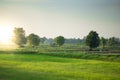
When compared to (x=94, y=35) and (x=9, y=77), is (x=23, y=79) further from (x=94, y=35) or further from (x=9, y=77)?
(x=94, y=35)

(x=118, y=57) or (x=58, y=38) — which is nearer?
(x=118, y=57)

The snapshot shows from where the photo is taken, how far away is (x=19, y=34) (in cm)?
19175

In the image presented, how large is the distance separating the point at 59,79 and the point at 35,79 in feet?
10.6

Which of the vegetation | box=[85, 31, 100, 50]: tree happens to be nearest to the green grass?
the vegetation

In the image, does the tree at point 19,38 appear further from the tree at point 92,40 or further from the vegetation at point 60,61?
the tree at point 92,40

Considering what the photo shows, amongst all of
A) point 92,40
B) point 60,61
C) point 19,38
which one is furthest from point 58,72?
point 19,38

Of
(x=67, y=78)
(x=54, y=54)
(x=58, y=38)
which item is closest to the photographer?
(x=67, y=78)

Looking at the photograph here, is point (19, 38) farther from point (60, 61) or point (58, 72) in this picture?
point (58, 72)

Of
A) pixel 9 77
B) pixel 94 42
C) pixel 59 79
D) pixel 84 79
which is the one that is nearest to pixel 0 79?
pixel 9 77

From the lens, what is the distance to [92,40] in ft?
408

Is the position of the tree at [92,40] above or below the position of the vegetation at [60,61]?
above

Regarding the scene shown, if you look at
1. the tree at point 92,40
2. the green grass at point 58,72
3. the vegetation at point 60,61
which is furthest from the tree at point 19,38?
the green grass at point 58,72

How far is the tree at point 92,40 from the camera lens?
123 metres

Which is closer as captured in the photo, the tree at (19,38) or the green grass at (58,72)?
the green grass at (58,72)
